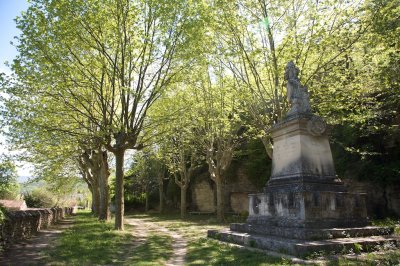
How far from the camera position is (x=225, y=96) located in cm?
1959

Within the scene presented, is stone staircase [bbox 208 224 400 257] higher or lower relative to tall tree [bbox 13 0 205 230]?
lower

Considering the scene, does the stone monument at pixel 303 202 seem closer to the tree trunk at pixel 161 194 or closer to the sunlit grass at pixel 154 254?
the sunlit grass at pixel 154 254

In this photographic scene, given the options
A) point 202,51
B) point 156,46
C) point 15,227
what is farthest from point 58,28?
point 15,227

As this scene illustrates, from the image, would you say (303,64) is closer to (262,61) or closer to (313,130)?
(262,61)

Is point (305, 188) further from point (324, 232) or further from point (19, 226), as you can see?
point (19, 226)

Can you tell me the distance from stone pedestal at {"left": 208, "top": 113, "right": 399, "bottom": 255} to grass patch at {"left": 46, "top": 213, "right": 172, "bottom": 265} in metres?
2.53

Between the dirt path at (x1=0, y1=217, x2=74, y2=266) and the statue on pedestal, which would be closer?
the dirt path at (x1=0, y1=217, x2=74, y2=266)

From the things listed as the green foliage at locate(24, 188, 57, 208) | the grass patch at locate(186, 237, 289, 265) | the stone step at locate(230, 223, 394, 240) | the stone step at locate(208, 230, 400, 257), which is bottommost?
the grass patch at locate(186, 237, 289, 265)

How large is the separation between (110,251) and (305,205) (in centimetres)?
605

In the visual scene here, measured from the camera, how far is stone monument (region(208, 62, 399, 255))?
27.0ft

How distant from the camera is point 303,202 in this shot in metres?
8.82

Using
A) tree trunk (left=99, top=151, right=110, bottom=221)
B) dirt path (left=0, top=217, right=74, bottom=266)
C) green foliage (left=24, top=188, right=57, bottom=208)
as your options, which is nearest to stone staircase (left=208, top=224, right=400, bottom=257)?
dirt path (left=0, top=217, right=74, bottom=266)

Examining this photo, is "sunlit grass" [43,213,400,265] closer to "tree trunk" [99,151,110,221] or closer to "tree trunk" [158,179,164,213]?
"tree trunk" [99,151,110,221]

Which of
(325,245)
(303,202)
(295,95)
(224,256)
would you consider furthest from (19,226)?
(295,95)
